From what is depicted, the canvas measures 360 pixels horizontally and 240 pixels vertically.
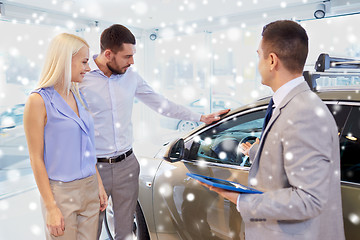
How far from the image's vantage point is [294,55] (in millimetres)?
1043

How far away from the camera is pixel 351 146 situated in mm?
1390

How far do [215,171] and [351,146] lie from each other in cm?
73

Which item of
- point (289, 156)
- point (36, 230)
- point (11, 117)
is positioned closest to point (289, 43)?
point (289, 156)

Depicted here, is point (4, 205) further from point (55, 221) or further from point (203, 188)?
point (203, 188)

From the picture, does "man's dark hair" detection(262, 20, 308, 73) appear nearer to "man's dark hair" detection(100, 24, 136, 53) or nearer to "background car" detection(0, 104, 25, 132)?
"man's dark hair" detection(100, 24, 136, 53)

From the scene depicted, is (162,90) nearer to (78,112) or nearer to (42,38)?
(42,38)

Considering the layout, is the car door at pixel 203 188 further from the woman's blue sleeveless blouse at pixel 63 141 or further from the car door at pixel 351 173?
the woman's blue sleeveless blouse at pixel 63 141

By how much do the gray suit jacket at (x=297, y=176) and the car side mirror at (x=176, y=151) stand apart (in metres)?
0.77

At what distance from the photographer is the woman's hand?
1287 mm

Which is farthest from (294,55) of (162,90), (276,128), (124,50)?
(162,90)

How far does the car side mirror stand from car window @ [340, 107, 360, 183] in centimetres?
87

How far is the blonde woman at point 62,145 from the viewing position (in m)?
1.28

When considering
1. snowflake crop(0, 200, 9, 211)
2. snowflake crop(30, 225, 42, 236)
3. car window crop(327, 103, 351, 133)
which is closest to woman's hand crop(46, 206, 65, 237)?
car window crop(327, 103, 351, 133)

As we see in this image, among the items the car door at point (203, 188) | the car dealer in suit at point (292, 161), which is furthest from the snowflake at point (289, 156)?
the car door at point (203, 188)
